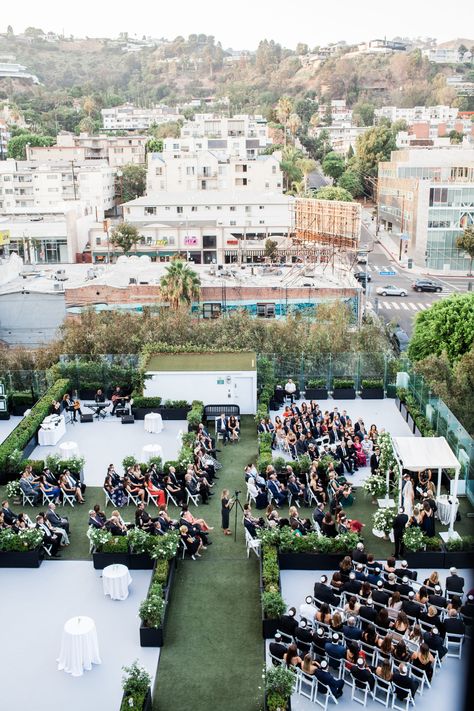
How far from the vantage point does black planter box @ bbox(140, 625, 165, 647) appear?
1191 centimetres

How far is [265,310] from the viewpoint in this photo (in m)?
50.3

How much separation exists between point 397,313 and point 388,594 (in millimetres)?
41674

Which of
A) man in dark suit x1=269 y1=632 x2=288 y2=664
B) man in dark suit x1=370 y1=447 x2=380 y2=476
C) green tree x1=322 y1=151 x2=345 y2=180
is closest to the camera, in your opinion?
man in dark suit x1=269 y1=632 x2=288 y2=664

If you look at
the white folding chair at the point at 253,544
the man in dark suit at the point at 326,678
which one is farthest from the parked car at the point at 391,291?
the man in dark suit at the point at 326,678

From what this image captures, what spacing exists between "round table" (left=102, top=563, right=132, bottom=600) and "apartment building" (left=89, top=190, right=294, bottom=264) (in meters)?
55.1

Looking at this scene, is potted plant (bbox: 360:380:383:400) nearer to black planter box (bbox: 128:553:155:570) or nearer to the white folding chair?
the white folding chair

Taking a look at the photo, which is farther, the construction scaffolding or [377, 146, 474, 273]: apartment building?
[377, 146, 474, 273]: apartment building

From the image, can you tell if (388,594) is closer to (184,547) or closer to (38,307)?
(184,547)

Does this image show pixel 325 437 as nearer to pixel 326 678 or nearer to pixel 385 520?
pixel 385 520

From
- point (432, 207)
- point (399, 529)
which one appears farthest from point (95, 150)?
point (399, 529)

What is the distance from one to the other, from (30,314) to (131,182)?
5315 cm

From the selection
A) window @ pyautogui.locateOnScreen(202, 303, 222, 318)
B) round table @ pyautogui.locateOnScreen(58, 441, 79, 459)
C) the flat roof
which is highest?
the flat roof

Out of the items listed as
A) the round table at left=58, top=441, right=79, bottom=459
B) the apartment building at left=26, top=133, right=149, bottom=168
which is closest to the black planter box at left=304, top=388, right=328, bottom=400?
the round table at left=58, top=441, right=79, bottom=459

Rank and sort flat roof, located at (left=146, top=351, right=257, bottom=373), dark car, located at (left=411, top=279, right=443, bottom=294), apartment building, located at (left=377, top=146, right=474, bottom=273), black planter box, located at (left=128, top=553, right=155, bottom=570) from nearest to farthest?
black planter box, located at (left=128, top=553, right=155, bottom=570) → flat roof, located at (left=146, top=351, right=257, bottom=373) → dark car, located at (left=411, top=279, right=443, bottom=294) → apartment building, located at (left=377, top=146, right=474, bottom=273)
